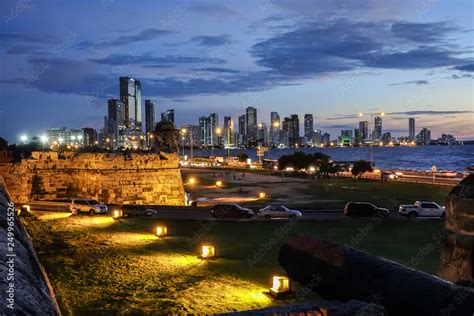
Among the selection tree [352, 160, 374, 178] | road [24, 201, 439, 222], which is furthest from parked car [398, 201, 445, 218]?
tree [352, 160, 374, 178]

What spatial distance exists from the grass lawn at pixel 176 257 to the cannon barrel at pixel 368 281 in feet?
3.78

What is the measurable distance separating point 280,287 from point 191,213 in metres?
19.7

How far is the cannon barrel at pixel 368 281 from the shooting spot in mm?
8891

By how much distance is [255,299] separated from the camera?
1490 centimetres

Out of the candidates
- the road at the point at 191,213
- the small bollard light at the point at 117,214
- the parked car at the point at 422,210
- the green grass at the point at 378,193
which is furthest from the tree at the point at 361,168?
the small bollard light at the point at 117,214

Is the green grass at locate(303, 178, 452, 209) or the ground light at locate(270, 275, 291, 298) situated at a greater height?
the ground light at locate(270, 275, 291, 298)

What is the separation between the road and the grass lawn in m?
1.85

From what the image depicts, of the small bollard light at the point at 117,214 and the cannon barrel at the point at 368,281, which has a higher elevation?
the cannon barrel at the point at 368,281

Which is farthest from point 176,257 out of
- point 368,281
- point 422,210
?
point 422,210

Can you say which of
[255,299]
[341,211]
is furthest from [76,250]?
[341,211]

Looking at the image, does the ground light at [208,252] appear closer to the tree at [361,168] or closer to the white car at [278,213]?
the white car at [278,213]

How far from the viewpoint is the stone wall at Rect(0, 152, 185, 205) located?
40.9m

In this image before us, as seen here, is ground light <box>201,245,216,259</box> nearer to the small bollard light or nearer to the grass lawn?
the grass lawn

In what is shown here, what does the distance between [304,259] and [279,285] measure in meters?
1.16
